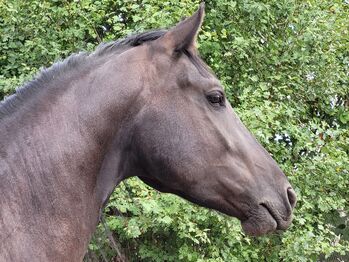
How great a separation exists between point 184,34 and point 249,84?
459cm

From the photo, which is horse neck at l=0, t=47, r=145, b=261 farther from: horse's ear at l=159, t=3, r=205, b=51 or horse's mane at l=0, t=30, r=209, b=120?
horse's ear at l=159, t=3, r=205, b=51

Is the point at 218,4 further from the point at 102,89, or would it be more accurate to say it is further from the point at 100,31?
the point at 102,89

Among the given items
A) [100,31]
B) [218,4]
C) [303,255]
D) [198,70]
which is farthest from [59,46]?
[198,70]

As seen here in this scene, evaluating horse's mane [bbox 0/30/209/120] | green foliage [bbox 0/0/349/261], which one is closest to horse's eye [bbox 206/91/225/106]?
horse's mane [bbox 0/30/209/120]

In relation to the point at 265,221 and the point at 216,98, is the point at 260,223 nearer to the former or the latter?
the point at 265,221

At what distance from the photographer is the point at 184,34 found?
2.81 meters

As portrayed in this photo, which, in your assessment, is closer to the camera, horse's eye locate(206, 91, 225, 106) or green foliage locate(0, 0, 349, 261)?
horse's eye locate(206, 91, 225, 106)

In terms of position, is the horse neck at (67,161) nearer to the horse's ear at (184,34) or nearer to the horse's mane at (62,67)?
the horse's mane at (62,67)

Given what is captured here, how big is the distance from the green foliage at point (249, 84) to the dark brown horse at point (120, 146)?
3089mm

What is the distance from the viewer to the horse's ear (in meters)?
2.80

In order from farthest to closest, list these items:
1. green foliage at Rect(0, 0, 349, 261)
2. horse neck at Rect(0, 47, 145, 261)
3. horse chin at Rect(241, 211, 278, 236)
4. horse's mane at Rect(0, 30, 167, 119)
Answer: green foliage at Rect(0, 0, 349, 261)
horse chin at Rect(241, 211, 278, 236)
horse's mane at Rect(0, 30, 167, 119)
horse neck at Rect(0, 47, 145, 261)

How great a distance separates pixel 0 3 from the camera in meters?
7.26

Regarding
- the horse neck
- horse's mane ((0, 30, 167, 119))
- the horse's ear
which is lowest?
the horse neck

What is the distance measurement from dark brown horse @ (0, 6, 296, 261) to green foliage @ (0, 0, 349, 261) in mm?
3089
